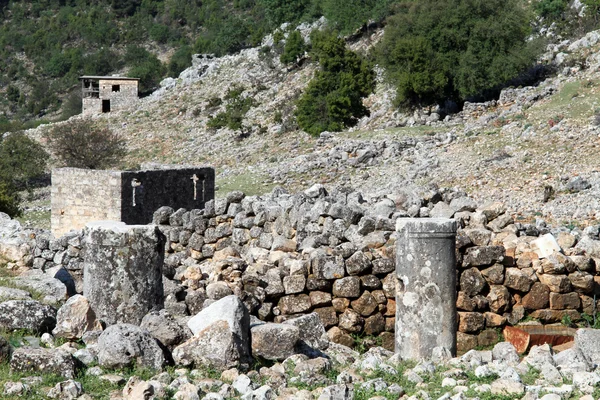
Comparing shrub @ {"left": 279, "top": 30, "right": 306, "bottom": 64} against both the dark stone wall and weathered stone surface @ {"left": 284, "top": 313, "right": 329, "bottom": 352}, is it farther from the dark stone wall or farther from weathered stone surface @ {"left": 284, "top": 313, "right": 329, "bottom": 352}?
weathered stone surface @ {"left": 284, "top": 313, "right": 329, "bottom": 352}

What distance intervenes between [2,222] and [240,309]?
29.7 feet

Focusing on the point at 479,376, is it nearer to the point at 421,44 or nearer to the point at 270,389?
the point at 270,389

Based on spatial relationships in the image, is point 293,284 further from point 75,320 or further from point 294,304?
point 75,320

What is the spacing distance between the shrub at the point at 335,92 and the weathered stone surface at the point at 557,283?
31.0m

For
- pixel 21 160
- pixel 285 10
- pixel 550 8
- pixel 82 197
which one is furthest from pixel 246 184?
pixel 285 10

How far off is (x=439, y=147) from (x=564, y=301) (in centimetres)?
2000

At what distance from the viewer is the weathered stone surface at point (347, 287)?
37.0 feet

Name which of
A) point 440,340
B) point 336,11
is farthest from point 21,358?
point 336,11

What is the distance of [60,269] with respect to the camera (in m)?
12.8

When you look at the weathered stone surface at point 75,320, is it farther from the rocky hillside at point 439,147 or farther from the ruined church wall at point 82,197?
the ruined church wall at point 82,197

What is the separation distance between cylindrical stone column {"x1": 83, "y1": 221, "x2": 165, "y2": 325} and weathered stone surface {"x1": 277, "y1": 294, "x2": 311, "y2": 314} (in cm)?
210

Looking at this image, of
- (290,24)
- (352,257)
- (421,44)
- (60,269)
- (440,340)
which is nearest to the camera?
(440,340)

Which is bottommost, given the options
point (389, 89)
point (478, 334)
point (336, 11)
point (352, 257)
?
point (478, 334)

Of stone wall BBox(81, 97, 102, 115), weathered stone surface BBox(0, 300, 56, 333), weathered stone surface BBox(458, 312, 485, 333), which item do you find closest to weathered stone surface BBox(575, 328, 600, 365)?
weathered stone surface BBox(458, 312, 485, 333)
